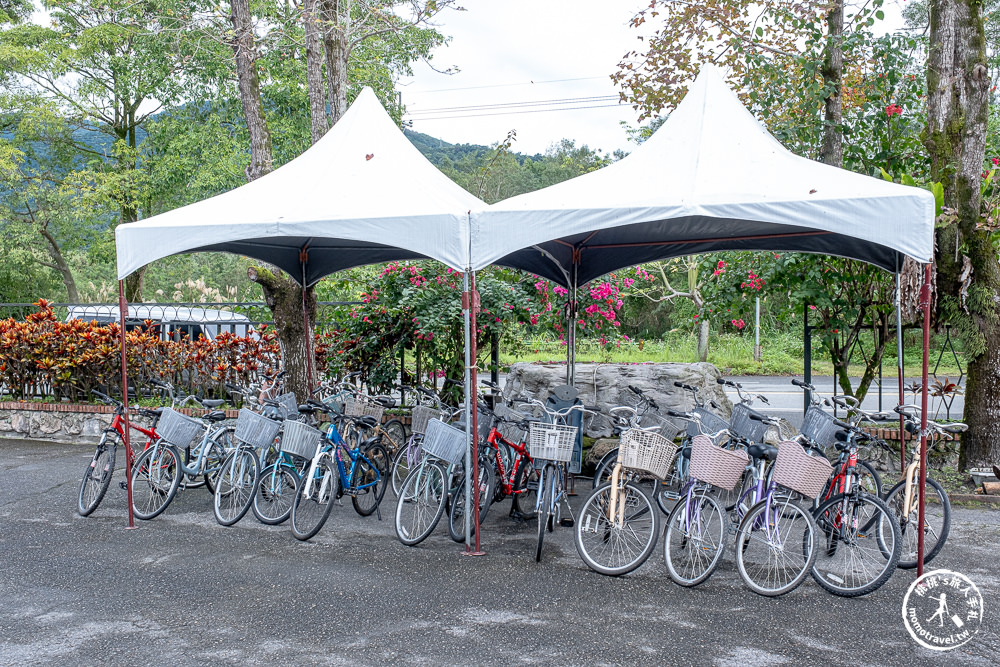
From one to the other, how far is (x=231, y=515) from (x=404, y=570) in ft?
5.78

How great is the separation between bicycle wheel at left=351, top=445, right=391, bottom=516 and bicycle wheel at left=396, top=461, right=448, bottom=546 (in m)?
0.58

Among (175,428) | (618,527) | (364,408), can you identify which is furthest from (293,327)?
(618,527)

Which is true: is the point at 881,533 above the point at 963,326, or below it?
below

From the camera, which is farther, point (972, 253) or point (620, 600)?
point (972, 253)

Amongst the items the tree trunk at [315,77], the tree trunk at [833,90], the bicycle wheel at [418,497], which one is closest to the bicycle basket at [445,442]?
the bicycle wheel at [418,497]

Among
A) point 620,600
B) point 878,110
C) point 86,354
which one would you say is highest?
point 878,110

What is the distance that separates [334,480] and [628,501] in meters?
2.06

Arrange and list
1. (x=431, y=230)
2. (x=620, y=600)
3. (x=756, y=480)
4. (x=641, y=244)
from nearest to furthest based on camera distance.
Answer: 1. (x=620, y=600)
2. (x=756, y=480)
3. (x=431, y=230)
4. (x=641, y=244)

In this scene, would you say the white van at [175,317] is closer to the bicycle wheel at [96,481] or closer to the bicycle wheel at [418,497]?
the bicycle wheel at [96,481]

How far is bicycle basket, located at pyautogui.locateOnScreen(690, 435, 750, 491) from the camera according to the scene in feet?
15.1

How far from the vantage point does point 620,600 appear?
A: 4.41 m

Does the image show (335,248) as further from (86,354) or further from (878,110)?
(878,110)

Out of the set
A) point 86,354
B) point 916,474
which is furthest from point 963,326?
point 86,354

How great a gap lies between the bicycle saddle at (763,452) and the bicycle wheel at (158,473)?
4.32 metres
